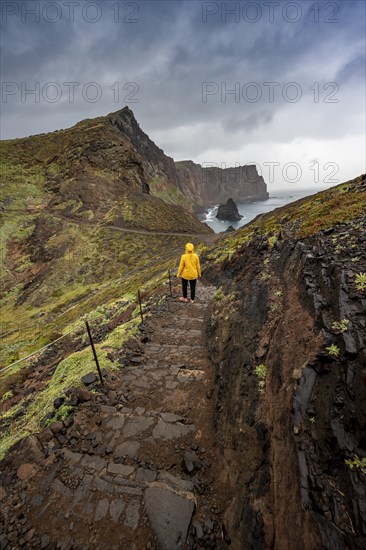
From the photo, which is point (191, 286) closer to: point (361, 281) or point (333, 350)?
point (361, 281)

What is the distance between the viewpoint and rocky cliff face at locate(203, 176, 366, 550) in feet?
8.80

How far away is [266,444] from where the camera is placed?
3.80 metres

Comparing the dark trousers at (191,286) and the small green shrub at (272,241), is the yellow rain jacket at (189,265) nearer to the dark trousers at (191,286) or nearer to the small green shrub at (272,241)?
the dark trousers at (191,286)

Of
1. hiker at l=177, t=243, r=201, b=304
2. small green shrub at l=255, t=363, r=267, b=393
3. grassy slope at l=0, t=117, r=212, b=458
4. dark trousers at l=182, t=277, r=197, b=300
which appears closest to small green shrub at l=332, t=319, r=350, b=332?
small green shrub at l=255, t=363, r=267, b=393

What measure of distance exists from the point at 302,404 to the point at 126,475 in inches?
126

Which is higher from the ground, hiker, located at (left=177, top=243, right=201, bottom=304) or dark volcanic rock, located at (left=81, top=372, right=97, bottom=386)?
hiker, located at (left=177, top=243, right=201, bottom=304)

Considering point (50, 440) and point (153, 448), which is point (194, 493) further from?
point (50, 440)

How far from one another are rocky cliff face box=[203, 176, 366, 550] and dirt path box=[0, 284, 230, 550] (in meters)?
0.47

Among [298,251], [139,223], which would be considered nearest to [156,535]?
[298,251]

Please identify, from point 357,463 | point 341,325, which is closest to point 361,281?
point 341,325

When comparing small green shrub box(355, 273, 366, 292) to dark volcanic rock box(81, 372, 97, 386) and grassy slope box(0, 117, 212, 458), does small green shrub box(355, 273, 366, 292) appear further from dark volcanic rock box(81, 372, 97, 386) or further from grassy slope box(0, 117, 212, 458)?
grassy slope box(0, 117, 212, 458)

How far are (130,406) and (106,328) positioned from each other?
6429mm

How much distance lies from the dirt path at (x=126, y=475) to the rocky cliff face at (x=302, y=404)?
0.47 metres

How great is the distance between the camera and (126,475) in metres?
4.32
